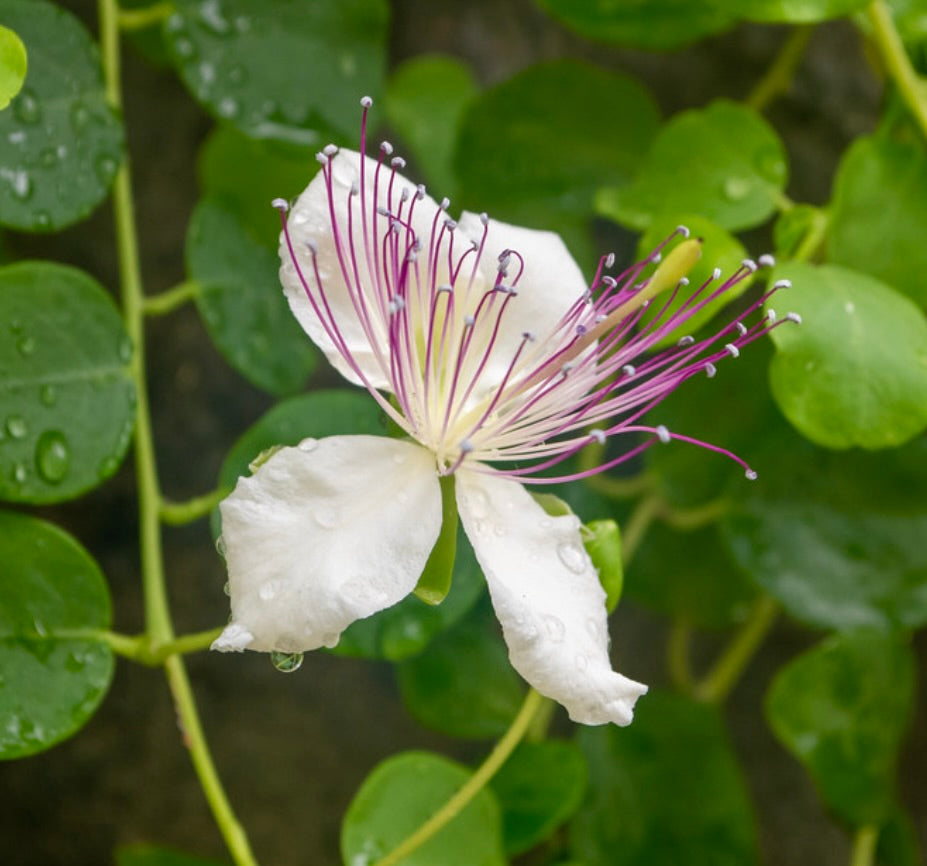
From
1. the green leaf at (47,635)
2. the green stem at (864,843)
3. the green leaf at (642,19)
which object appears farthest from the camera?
the green stem at (864,843)

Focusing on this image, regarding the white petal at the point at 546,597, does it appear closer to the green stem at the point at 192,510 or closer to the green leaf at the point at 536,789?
the green stem at the point at 192,510

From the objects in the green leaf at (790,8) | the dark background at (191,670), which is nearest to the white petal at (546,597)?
the green leaf at (790,8)

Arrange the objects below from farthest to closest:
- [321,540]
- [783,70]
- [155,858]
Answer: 1. [783,70]
2. [155,858]
3. [321,540]

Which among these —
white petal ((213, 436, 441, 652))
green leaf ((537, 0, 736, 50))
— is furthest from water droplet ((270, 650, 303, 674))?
green leaf ((537, 0, 736, 50))

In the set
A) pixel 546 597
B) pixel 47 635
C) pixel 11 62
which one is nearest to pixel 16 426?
pixel 47 635

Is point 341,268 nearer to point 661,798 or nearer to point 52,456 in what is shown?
point 52,456

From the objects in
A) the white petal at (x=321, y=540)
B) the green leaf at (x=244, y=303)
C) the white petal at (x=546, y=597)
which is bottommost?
the green leaf at (x=244, y=303)
